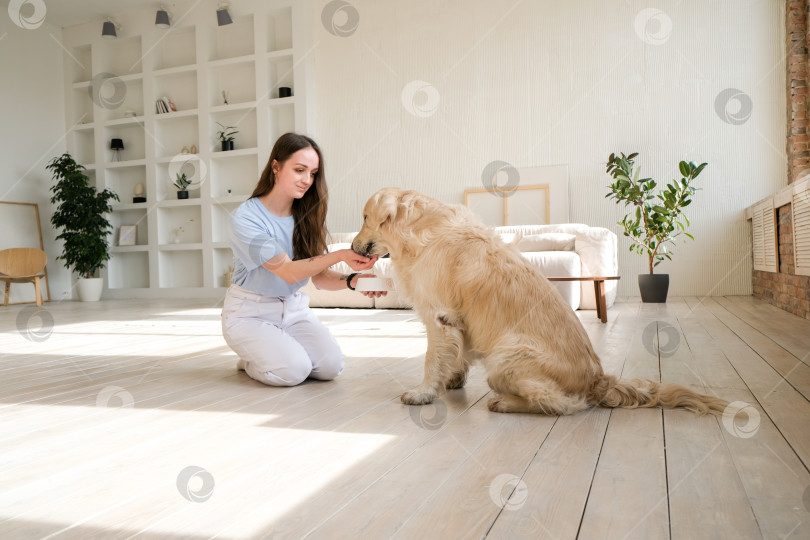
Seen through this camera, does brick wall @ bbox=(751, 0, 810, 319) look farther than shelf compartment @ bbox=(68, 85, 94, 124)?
No

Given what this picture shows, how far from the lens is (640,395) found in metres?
1.92

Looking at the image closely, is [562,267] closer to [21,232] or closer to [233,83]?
[233,83]

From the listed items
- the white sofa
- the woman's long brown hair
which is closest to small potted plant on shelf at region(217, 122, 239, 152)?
the white sofa

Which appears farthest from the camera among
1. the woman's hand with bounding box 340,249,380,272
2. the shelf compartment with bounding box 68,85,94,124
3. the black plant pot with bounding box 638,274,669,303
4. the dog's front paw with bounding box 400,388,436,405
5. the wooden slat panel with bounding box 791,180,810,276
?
the shelf compartment with bounding box 68,85,94,124

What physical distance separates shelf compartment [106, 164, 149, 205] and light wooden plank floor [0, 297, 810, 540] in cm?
664

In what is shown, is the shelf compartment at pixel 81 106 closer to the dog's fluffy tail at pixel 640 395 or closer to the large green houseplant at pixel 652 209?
the large green houseplant at pixel 652 209

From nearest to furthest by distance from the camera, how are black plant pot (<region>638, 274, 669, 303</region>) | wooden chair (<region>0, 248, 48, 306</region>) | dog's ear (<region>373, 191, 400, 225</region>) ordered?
dog's ear (<region>373, 191, 400, 225</region>)
black plant pot (<region>638, 274, 669, 303</region>)
wooden chair (<region>0, 248, 48, 306</region>)

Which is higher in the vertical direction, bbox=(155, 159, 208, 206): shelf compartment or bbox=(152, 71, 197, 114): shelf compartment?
bbox=(152, 71, 197, 114): shelf compartment

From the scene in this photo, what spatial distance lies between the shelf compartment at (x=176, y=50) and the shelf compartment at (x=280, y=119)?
5.31ft

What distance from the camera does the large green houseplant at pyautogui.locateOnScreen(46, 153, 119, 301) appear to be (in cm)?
805

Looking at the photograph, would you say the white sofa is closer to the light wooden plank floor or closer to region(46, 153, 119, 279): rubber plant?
the light wooden plank floor

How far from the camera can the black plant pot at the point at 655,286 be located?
593 centimetres

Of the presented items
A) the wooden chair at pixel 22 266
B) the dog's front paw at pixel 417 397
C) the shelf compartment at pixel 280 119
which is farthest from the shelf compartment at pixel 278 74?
the dog's front paw at pixel 417 397

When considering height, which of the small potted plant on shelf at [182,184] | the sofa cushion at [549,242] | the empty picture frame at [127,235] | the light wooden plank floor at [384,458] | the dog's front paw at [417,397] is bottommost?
the light wooden plank floor at [384,458]
